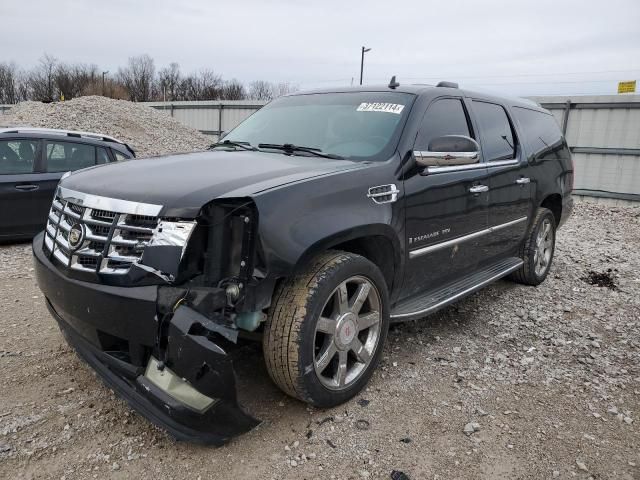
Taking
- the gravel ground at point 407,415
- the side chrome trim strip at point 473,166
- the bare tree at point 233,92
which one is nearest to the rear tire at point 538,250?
the gravel ground at point 407,415

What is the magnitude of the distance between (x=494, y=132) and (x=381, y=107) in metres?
1.37

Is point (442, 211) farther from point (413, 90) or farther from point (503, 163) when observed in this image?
point (503, 163)

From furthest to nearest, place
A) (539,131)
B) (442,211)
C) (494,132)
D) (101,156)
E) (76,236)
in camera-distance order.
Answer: (101,156) → (539,131) → (494,132) → (442,211) → (76,236)

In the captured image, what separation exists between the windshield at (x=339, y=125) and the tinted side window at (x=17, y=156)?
378 centimetres

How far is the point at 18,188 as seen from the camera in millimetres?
6145

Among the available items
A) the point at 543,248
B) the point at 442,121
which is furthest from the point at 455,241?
the point at 543,248

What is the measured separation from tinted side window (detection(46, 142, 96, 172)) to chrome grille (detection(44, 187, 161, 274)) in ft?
15.0

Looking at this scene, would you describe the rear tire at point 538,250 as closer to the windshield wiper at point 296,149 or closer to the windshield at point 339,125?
the windshield at point 339,125

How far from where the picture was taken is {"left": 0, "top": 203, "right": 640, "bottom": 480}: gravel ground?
7.82ft

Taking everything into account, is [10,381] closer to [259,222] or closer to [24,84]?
[259,222]

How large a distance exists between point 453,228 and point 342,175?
1.23 m

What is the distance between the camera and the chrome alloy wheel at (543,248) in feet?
17.0

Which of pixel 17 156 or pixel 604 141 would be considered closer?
pixel 17 156

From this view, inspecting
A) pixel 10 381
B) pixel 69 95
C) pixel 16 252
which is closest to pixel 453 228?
pixel 10 381
